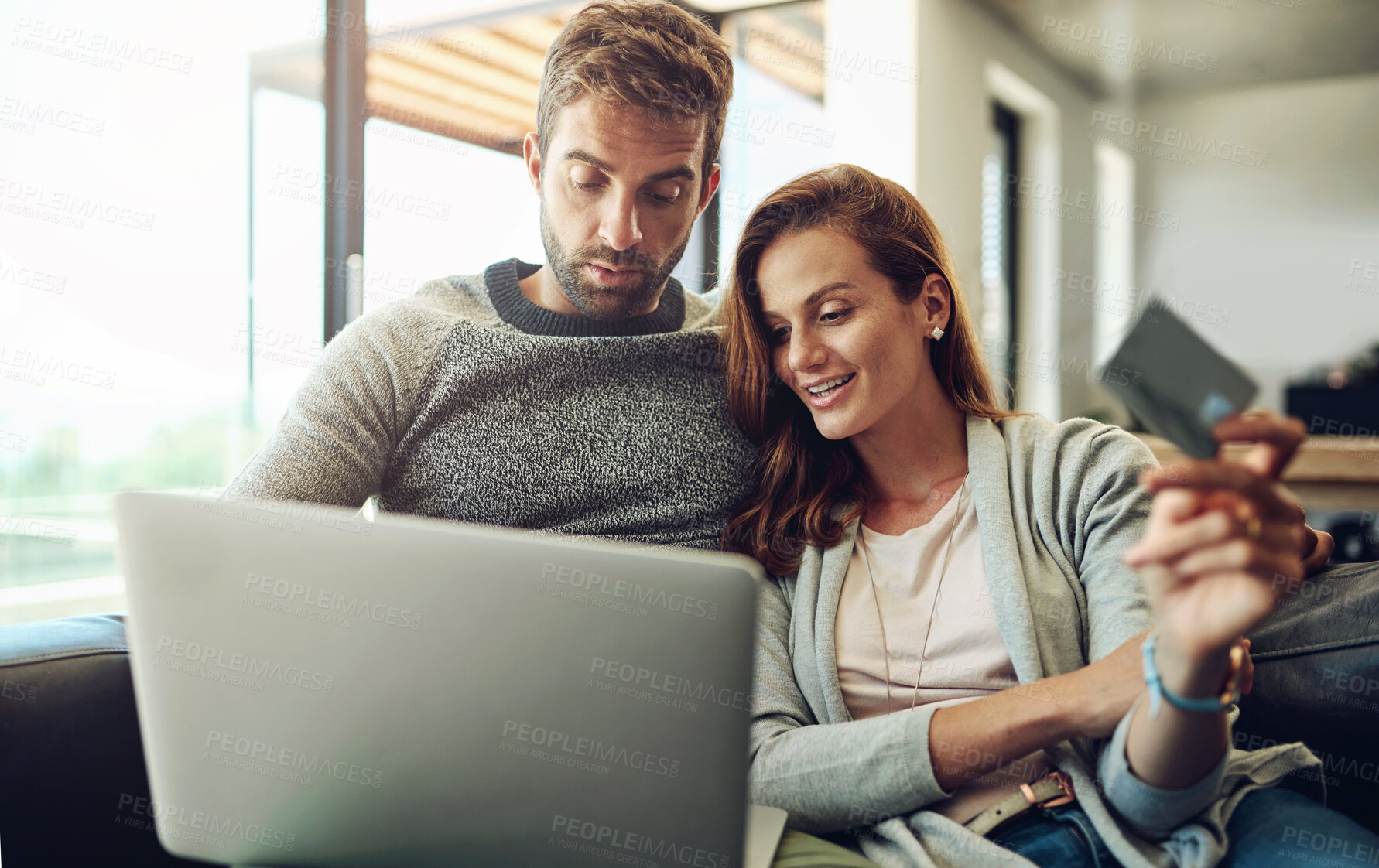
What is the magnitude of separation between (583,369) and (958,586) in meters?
0.59

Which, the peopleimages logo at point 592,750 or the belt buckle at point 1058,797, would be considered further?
the belt buckle at point 1058,797

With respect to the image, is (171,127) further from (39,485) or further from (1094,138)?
(1094,138)

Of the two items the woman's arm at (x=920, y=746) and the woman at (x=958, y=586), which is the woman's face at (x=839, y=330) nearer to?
the woman at (x=958, y=586)

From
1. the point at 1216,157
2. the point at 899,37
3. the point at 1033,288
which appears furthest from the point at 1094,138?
the point at 899,37

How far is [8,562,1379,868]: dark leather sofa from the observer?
0.98m

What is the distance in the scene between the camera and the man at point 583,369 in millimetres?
1277

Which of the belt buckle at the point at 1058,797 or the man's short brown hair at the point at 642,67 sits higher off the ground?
the man's short brown hair at the point at 642,67

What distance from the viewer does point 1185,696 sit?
0.76m

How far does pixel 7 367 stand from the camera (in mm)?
2123

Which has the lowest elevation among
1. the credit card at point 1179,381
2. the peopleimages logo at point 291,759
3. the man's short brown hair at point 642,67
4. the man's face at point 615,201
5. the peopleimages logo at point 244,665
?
the peopleimages logo at point 291,759

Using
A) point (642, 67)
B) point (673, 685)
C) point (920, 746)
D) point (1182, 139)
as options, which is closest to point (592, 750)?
point (673, 685)

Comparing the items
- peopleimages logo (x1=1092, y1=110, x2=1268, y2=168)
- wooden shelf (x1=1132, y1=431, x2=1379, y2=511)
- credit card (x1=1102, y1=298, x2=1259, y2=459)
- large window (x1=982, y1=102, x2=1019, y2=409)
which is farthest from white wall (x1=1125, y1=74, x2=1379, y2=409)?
credit card (x1=1102, y1=298, x2=1259, y2=459)

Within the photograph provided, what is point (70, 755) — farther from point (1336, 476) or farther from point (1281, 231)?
point (1281, 231)

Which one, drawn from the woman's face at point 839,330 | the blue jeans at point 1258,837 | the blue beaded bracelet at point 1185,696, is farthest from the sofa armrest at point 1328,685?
the woman's face at point 839,330
